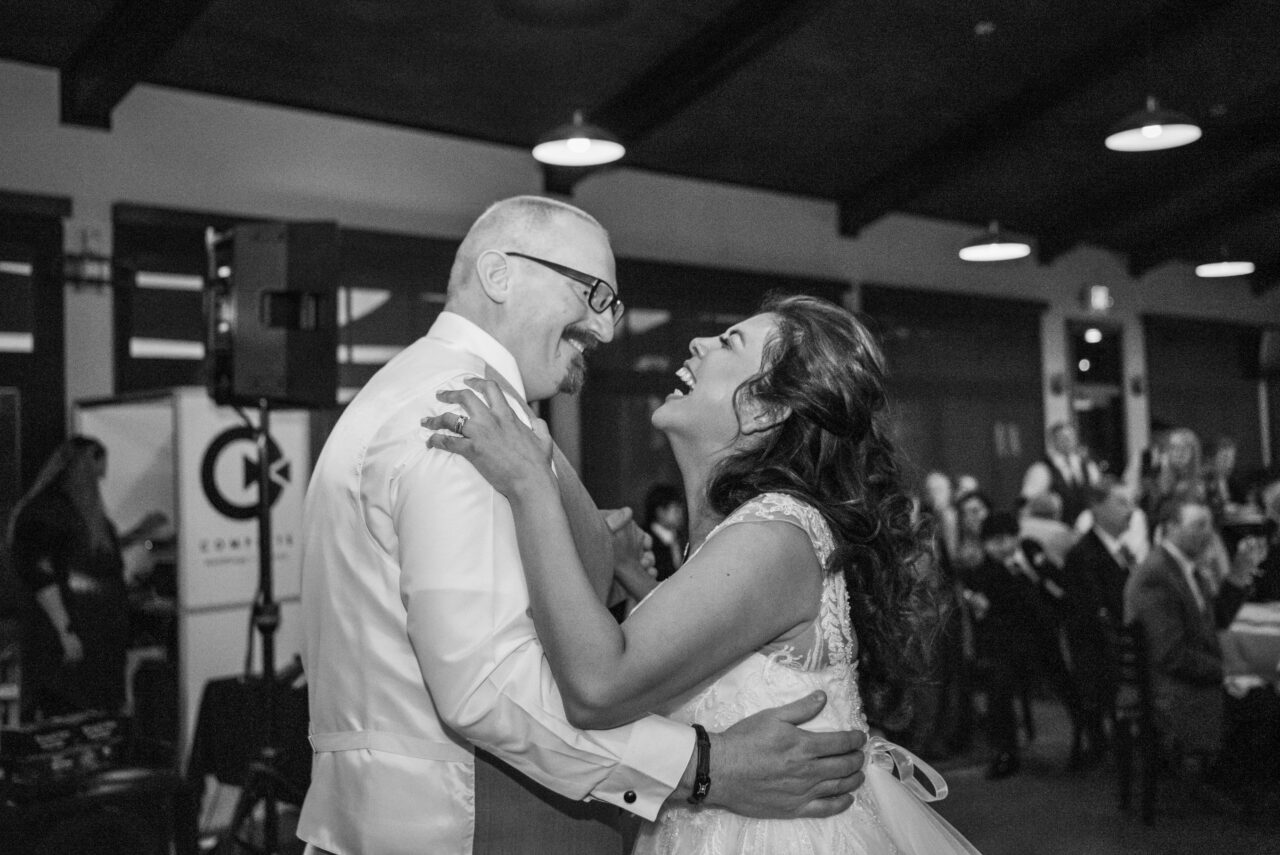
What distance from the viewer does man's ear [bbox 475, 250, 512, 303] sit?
5.49ft

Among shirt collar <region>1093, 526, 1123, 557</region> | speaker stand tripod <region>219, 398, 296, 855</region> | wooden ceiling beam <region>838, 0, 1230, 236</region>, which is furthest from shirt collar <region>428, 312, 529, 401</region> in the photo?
wooden ceiling beam <region>838, 0, 1230, 236</region>

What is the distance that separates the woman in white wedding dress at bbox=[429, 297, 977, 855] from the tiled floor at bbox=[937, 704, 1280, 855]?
3.17 metres

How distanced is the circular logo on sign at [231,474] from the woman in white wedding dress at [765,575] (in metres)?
3.60

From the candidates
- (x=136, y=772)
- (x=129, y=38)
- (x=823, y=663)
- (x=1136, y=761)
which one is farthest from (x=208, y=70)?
(x=1136, y=761)

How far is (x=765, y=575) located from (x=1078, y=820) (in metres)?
4.22

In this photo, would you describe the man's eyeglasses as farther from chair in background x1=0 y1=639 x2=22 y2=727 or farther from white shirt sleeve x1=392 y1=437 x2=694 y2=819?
chair in background x1=0 y1=639 x2=22 y2=727

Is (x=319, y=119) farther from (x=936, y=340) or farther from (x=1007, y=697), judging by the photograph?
(x=936, y=340)

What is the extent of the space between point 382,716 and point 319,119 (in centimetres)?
600

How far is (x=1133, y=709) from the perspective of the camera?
16.8 feet

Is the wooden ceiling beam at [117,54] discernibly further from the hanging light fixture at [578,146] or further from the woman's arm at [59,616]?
the woman's arm at [59,616]

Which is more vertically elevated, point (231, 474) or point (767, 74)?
point (767, 74)

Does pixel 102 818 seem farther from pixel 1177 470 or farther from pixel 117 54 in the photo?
pixel 1177 470

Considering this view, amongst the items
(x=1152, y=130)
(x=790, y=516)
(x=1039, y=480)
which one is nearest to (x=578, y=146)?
(x=1152, y=130)

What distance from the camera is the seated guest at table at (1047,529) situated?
6.60 metres
